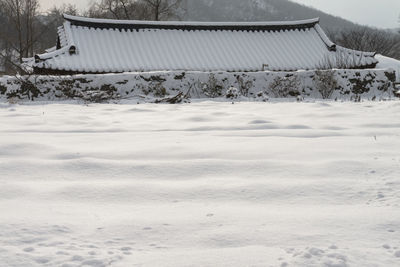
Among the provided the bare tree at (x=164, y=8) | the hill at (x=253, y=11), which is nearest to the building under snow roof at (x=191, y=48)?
the bare tree at (x=164, y=8)

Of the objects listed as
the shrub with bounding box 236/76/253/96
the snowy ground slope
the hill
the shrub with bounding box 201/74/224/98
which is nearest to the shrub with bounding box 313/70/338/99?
the shrub with bounding box 236/76/253/96

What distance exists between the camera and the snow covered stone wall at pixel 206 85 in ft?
17.4

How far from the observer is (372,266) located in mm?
955

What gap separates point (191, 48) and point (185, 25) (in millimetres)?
1237

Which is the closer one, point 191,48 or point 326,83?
point 326,83

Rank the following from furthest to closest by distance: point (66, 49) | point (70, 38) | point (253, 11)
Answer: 1. point (253, 11)
2. point (70, 38)
3. point (66, 49)

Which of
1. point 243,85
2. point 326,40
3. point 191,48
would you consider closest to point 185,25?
point 191,48

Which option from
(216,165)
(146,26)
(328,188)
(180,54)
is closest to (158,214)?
(216,165)

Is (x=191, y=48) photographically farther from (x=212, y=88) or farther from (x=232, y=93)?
(x=232, y=93)

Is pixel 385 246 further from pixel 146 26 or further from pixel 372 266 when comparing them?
pixel 146 26

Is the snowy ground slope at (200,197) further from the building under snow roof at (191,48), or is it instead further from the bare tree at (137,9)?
the bare tree at (137,9)

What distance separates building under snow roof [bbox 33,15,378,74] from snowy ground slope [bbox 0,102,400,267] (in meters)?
7.32

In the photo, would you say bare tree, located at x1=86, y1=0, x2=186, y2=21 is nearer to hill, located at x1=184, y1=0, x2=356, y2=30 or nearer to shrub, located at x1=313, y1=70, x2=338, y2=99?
shrub, located at x1=313, y1=70, x2=338, y2=99

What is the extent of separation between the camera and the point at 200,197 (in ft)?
4.76
